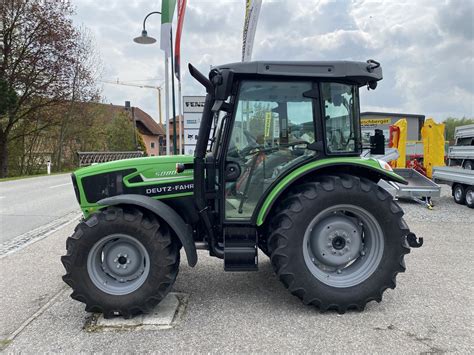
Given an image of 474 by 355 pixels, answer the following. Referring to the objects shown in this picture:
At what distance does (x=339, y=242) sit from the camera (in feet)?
11.9

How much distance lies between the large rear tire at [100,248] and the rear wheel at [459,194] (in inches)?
373

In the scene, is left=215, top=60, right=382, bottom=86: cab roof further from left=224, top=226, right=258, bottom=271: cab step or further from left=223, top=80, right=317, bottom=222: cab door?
left=224, top=226, right=258, bottom=271: cab step

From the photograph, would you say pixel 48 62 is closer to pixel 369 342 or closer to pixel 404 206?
pixel 404 206

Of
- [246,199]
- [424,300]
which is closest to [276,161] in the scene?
[246,199]

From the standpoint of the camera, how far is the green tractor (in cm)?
330

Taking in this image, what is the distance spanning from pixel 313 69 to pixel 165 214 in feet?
6.23

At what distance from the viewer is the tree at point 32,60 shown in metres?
22.4

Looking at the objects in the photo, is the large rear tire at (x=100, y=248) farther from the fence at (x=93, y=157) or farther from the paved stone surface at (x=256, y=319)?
the fence at (x=93, y=157)

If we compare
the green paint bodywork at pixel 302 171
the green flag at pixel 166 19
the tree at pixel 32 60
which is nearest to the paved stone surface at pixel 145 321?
the green paint bodywork at pixel 302 171

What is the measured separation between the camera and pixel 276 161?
3.57m

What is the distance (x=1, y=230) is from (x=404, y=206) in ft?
30.4

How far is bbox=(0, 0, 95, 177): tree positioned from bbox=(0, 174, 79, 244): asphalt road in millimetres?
12047

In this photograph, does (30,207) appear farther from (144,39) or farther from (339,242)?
(339,242)

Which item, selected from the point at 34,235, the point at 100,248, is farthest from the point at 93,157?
the point at 100,248
